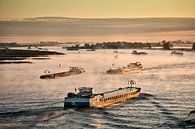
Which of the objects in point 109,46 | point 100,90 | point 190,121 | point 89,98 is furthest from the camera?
point 100,90

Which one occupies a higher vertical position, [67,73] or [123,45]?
[123,45]

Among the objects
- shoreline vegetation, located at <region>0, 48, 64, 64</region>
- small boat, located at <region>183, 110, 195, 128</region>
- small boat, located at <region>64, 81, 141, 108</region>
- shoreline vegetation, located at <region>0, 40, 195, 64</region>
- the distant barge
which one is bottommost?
small boat, located at <region>183, 110, 195, 128</region>

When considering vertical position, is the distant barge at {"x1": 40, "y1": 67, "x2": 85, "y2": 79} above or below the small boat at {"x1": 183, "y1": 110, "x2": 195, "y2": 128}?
above

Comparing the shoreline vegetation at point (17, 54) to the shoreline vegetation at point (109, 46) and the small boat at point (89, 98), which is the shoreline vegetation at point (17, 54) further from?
the small boat at point (89, 98)

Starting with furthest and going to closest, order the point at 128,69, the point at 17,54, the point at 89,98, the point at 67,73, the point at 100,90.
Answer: the point at 67,73 → the point at 128,69 → the point at 100,90 → the point at 89,98 → the point at 17,54

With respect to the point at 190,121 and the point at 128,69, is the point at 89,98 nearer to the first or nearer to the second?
the point at 128,69

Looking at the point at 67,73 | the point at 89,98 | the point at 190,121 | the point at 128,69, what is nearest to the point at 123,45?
the point at 89,98

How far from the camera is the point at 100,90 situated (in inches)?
298

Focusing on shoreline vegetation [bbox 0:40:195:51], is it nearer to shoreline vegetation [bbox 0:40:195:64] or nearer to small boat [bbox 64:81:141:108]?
shoreline vegetation [bbox 0:40:195:64]

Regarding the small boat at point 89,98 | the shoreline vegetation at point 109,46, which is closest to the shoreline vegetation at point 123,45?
the shoreline vegetation at point 109,46

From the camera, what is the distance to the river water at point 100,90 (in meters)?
6.42

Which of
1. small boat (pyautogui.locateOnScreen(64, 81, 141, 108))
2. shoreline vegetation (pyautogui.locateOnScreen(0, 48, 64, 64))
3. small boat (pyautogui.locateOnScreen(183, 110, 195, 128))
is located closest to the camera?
small boat (pyautogui.locateOnScreen(183, 110, 195, 128))

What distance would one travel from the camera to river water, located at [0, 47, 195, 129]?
6418mm

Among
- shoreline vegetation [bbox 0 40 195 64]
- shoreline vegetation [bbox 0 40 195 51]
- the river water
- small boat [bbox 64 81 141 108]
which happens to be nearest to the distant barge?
the river water
